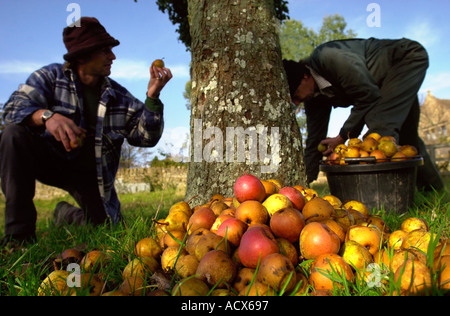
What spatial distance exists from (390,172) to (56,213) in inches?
160

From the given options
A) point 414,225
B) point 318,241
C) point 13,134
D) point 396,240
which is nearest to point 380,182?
point 414,225

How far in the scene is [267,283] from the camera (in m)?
1.03

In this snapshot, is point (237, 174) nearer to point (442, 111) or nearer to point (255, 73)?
point (255, 73)

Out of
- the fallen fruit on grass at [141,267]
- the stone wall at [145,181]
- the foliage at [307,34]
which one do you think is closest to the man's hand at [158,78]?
the fallen fruit on grass at [141,267]

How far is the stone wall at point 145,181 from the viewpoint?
38.7 feet

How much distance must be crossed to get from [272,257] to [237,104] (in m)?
1.65

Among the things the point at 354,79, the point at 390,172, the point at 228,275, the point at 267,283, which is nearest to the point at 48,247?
the point at 228,275

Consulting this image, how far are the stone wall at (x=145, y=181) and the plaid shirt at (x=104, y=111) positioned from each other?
766 cm

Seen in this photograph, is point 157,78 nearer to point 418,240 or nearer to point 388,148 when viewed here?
point 388,148

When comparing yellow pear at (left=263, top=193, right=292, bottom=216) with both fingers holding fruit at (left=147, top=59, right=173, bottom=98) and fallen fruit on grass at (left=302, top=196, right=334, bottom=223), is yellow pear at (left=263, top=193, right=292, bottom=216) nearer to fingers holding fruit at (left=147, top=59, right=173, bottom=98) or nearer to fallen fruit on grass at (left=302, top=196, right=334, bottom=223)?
fallen fruit on grass at (left=302, top=196, right=334, bottom=223)

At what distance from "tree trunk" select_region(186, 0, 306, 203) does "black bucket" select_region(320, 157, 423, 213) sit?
1.90 ft

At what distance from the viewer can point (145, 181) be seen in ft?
42.5

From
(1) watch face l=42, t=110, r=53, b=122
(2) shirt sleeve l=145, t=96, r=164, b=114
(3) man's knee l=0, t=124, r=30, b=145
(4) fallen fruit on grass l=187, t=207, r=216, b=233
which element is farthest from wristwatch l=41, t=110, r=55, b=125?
(4) fallen fruit on grass l=187, t=207, r=216, b=233
